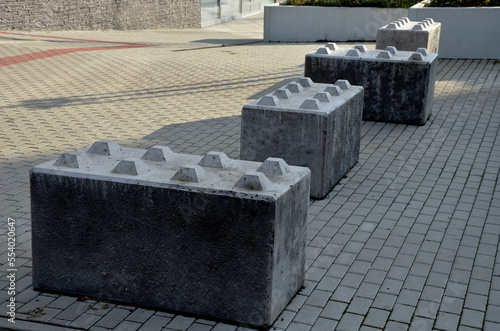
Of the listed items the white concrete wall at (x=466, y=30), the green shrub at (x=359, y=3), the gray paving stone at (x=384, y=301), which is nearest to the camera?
the gray paving stone at (x=384, y=301)

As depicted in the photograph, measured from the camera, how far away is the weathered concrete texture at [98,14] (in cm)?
2005

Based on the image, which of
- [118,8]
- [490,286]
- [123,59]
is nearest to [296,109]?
[490,286]

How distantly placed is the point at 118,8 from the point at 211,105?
1327 cm

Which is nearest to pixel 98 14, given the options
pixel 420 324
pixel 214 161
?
pixel 214 161

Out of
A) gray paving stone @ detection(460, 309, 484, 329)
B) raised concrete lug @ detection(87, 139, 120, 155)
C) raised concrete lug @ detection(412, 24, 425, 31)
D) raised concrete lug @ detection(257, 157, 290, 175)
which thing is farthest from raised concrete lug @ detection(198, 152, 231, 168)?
raised concrete lug @ detection(412, 24, 425, 31)

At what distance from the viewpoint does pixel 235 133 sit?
9.70 metres

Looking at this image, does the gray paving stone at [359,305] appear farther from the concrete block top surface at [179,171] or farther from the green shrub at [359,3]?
the green shrub at [359,3]

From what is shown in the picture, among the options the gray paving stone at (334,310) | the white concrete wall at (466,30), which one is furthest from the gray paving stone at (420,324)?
the white concrete wall at (466,30)

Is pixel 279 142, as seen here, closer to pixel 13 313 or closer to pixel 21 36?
pixel 13 313

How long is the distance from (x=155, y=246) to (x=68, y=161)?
88 centimetres

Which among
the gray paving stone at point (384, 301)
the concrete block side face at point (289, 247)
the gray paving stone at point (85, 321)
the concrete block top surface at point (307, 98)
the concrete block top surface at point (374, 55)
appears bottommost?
the gray paving stone at point (384, 301)

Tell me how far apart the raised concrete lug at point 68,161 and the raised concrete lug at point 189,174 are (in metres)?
0.75

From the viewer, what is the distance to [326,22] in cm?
2111

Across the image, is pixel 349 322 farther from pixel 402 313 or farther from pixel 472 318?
pixel 472 318
